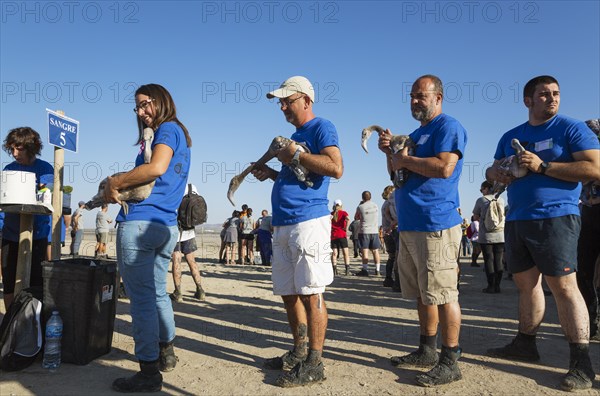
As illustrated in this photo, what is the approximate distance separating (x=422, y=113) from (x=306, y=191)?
3.47 ft

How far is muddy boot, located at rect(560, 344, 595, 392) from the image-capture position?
292 cm

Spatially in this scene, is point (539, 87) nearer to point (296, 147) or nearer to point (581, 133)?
point (581, 133)

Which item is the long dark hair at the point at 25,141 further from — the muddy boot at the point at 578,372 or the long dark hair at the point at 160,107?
the muddy boot at the point at 578,372

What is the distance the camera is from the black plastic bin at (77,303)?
349cm

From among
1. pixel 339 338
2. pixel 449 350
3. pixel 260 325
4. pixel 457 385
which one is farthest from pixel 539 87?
pixel 260 325

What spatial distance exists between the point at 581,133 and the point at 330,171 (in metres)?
1.79

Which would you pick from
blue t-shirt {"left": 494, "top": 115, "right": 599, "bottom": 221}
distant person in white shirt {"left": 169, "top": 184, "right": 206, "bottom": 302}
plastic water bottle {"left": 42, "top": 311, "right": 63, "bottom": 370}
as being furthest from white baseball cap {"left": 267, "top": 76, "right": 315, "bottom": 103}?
distant person in white shirt {"left": 169, "top": 184, "right": 206, "bottom": 302}

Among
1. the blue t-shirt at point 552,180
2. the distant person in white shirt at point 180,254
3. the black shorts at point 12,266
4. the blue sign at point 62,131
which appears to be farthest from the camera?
the distant person in white shirt at point 180,254

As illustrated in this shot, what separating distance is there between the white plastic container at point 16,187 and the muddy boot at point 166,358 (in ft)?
5.79

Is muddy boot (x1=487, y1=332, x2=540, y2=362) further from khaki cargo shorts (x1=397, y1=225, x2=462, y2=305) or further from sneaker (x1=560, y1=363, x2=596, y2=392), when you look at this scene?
khaki cargo shorts (x1=397, y1=225, x2=462, y2=305)

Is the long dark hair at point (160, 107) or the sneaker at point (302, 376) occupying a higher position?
the long dark hair at point (160, 107)

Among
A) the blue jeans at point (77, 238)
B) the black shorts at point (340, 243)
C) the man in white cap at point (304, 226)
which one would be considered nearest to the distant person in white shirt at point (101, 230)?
the blue jeans at point (77, 238)

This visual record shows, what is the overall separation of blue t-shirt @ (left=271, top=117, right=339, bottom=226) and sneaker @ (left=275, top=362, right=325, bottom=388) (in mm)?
1014

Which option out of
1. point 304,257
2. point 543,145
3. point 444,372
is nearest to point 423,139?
point 543,145
